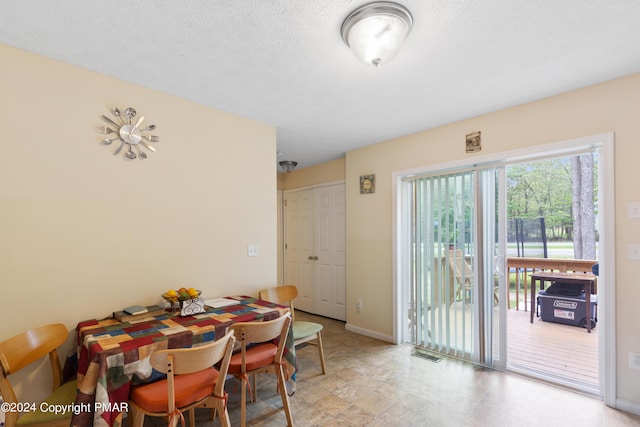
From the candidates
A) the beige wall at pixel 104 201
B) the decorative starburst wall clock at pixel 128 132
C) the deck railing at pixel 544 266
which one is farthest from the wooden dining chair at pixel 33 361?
the deck railing at pixel 544 266

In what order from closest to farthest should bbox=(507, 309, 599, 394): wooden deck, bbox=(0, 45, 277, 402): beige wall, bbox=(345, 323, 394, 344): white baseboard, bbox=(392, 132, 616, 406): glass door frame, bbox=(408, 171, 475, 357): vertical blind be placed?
bbox=(0, 45, 277, 402): beige wall → bbox=(392, 132, 616, 406): glass door frame → bbox=(507, 309, 599, 394): wooden deck → bbox=(408, 171, 475, 357): vertical blind → bbox=(345, 323, 394, 344): white baseboard

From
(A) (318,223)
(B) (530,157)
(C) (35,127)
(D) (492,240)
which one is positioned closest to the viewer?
(C) (35,127)

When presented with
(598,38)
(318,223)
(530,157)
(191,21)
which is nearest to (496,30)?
(598,38)

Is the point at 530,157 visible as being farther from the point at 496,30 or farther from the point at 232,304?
the point at 232,304

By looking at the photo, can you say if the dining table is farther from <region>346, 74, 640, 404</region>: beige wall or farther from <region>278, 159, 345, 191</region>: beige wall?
<region>278, 159, 345, 191</region>: beige wall

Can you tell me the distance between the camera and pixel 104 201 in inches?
85.2

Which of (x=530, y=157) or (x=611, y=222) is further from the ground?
(x=530, y=157)

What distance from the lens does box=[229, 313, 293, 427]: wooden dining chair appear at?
1875 millimetres

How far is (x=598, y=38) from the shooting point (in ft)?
5.74

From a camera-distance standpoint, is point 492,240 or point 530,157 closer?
point 530,157

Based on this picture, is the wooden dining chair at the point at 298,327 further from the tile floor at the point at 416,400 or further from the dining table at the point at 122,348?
the dining table at the point at 122,348

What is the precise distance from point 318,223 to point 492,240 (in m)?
2.58

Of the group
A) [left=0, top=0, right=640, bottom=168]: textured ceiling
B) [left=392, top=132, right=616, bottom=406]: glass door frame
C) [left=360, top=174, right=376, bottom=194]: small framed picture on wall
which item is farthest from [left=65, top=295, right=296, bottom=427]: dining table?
[left=392, top=132, right=616, bottom=406]: glass door frame

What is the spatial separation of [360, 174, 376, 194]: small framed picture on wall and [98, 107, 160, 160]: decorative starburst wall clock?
247cm
